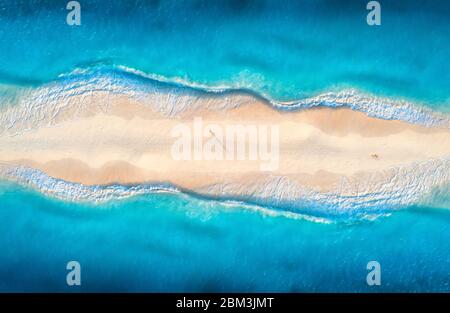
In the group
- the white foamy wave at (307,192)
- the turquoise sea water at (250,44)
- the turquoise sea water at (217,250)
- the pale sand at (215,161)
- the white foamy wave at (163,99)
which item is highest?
the turquoise sea water at (250,44)

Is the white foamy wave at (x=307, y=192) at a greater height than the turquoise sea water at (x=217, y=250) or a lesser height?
greater

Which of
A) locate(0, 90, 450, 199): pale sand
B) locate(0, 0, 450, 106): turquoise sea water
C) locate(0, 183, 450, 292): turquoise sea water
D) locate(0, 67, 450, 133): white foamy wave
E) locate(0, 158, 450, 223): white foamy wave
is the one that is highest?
locate(0, 0, 450, 106): turquoise sea water

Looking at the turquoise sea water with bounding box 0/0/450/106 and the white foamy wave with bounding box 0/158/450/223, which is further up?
the turquoise sea water with bounding box 0/0/450/106

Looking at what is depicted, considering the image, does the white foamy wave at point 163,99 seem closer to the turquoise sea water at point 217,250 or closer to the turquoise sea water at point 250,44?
the turquoise sea water at point 250,44

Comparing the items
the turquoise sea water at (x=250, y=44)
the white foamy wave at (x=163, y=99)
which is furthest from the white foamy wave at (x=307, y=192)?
the turquoise sea water at (x=250, y=44)

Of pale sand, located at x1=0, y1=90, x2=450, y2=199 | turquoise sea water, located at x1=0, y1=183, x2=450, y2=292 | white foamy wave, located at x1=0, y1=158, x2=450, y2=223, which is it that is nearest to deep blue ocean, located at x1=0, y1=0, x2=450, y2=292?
turquoise sea water, located at x1=0, y1=183, x2=450, y2=292

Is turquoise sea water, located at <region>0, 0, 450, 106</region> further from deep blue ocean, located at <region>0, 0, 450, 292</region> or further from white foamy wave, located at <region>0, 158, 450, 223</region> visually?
white foamy wave, located at <region>0, 158, 450, 223</region>
